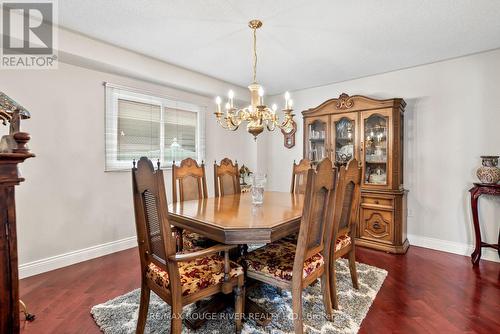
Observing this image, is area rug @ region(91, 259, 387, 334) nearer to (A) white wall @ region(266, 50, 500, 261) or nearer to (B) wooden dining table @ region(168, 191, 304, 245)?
(B) wooden dining table @ region(168, 191, 304, 245)

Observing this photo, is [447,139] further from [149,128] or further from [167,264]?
[149,128]

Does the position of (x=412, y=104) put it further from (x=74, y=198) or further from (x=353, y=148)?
(x=74, y=198)

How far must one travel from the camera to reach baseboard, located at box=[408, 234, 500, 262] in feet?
9.63

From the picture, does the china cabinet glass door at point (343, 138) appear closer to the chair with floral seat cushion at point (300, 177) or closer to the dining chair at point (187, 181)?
the chair with floral seat cushion at point (300, 177)

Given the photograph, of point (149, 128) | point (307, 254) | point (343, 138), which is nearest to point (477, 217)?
point (343, 138)

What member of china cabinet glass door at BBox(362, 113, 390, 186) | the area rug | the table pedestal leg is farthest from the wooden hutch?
the table pedestal leg

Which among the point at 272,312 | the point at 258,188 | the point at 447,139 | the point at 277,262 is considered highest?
the point at 447,139

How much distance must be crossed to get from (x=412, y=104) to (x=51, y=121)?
4.33 metres

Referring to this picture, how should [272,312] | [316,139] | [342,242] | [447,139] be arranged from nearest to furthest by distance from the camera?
[272,312]
[342,242]
[447,139]
[316,139]

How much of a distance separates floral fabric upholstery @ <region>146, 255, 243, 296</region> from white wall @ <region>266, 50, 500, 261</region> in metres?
2.95

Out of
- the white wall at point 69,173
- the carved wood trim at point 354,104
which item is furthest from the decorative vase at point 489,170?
the white wall at point 69,173

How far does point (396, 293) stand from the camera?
7.19ft

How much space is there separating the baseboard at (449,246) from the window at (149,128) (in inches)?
131

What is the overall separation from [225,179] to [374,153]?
6.69 feet
